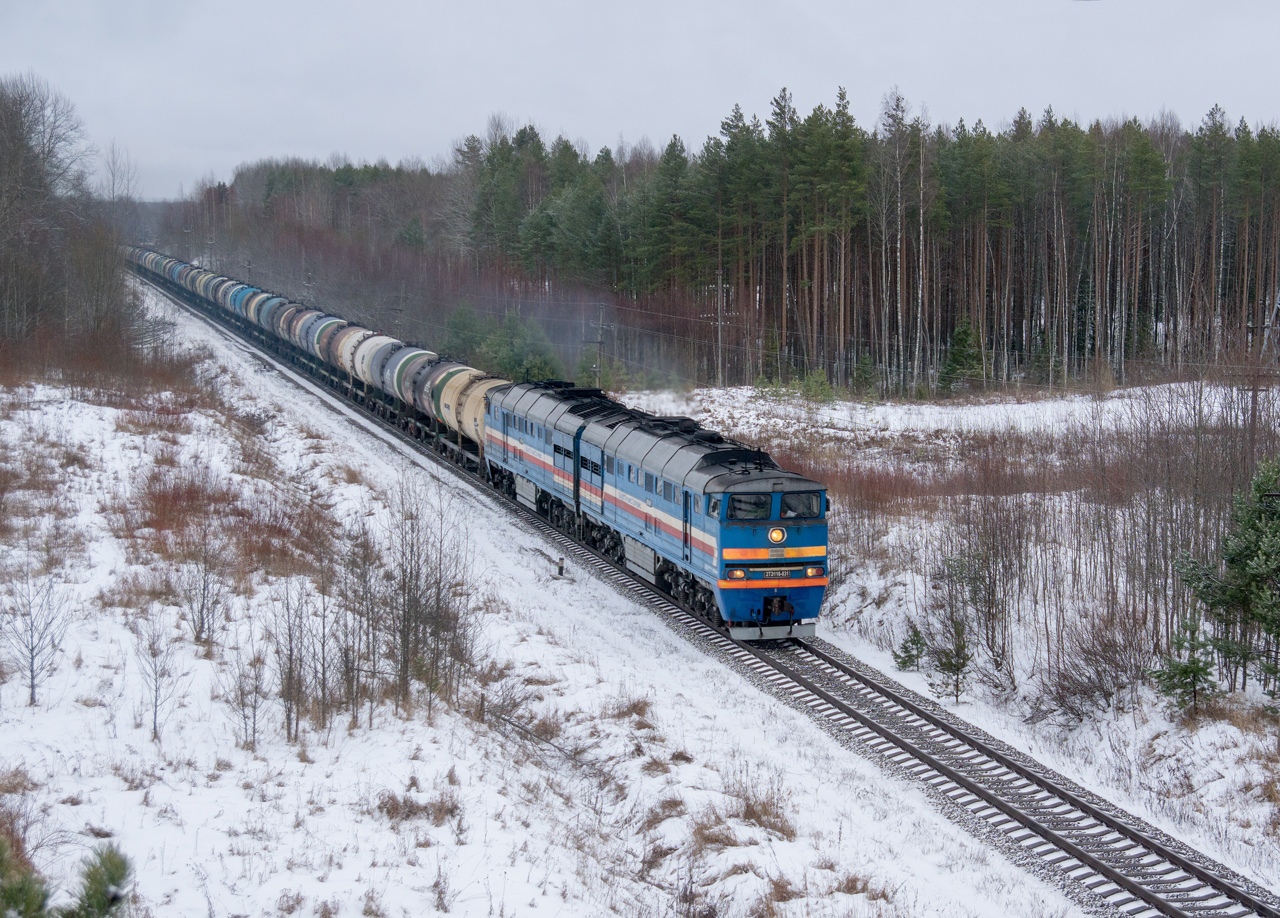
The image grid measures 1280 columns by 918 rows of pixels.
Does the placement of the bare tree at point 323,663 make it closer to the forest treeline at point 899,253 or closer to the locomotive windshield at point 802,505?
the locomotive windshield at point 802,505

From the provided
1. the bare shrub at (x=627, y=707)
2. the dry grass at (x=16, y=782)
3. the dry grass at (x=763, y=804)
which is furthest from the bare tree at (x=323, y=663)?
the dry grass at (x=763, y=804)

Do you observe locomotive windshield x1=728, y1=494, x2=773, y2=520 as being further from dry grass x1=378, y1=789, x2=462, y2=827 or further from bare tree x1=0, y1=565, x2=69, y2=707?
bare tree x1=0, y1=565, x2=69, y2=707

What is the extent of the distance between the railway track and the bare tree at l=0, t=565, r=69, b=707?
10.2m

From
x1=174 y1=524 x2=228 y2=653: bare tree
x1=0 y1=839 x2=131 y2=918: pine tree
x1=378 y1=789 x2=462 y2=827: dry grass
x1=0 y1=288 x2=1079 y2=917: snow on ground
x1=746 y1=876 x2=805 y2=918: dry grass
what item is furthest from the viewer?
x1=174 y1=524 x2=228 y2=653: bare tree

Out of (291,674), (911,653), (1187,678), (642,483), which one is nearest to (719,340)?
(642,483)

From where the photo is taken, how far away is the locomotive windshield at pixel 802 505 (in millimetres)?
18469

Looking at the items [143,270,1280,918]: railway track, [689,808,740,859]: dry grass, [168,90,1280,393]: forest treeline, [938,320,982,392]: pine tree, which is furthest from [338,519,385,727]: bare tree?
[938,320,982,392]: pine tree

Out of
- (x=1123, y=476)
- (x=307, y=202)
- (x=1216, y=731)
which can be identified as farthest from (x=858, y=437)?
(x=307, y=202)

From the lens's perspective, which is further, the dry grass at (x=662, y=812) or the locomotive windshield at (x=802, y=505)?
the locomotive windshield at (x=802, y=505)

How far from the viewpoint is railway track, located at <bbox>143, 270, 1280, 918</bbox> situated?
10531 millimetres

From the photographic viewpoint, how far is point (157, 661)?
14000mm

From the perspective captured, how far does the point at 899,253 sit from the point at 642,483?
31143 mm

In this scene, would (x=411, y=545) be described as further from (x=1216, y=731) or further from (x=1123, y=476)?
(x=1123, y=476)

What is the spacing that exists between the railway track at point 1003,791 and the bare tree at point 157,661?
344 inches
